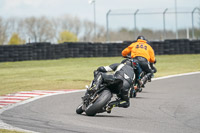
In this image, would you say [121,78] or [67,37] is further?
[67,37]

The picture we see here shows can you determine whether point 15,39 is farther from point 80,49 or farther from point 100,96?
point 100,96

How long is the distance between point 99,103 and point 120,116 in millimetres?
546

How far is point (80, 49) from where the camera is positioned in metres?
28.2

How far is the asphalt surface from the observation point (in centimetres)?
692

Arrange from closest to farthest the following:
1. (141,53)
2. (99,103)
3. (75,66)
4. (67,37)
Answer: (99,103), (141,53), (75,66), (67,37)

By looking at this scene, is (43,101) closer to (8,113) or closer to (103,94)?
(8,113)

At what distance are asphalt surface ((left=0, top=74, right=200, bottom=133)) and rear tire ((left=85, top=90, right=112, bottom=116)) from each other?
0.16m

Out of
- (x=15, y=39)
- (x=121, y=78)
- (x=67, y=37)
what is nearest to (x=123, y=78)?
(x=121, y=78)

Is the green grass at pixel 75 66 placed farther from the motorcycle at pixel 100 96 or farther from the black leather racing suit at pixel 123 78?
the motorcycle at pixel 100 96

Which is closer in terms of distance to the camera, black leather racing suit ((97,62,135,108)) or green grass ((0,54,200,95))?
black leather racing suit ((97,62,135,108))

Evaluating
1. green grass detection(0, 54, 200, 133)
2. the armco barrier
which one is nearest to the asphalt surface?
green grass detection(0, 54, 200, 133)

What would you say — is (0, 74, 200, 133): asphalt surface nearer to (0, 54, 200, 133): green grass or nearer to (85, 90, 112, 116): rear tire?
(85, 90, 112, 116): rear tire

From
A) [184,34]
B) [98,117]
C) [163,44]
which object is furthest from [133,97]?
[184,34]

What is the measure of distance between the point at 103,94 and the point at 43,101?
11.7 ft
